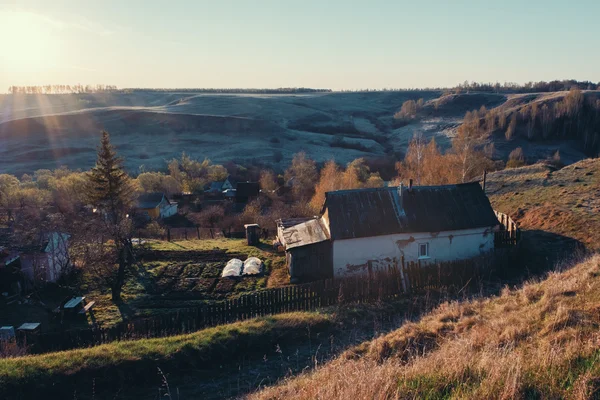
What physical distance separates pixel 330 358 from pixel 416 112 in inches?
5312

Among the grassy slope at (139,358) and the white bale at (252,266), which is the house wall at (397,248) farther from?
the grassy slope at (139,358)

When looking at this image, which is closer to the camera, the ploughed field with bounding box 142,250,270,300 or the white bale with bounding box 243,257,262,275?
the ploughed field with bounding box 142,250,270,300

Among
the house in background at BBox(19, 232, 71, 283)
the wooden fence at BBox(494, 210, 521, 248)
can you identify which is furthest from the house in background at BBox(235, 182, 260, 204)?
the wooden fence at BBox(494, 210, 521, 248)

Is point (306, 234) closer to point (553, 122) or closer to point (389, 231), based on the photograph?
point (389, 231)

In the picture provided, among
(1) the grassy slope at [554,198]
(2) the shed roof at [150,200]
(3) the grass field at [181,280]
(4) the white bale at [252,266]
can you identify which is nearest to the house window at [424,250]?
(3) the grass field at [181,280]

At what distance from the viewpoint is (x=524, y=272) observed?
16.5m

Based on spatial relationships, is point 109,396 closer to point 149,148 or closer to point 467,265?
point 467,265

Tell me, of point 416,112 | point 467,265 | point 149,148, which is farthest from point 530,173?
point 416,112

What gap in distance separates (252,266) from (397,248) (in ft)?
22.5

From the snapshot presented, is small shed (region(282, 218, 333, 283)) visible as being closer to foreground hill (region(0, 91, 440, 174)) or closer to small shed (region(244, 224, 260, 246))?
small shed (region(244, 224, 260, 246))

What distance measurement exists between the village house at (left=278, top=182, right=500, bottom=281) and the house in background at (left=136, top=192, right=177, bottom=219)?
28258 mm

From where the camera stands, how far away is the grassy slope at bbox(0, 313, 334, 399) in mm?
8828

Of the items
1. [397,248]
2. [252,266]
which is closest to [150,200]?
[252,266]

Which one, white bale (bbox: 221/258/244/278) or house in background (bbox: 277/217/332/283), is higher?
house in background (bbox: 277/217/332/283)
